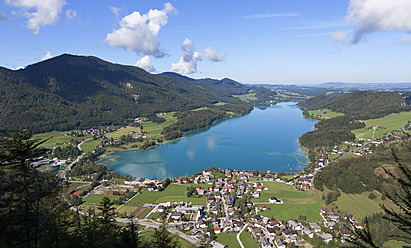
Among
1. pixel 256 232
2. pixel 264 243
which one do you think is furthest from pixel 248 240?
pixel 264 243

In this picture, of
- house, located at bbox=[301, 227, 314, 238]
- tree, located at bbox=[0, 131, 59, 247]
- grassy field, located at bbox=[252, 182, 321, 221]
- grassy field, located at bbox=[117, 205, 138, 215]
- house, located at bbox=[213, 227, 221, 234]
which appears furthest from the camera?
grassy field, located at bbox=[117, 205, 138, 215]

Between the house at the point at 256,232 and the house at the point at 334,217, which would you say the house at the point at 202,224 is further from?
the house at the point at 334,217

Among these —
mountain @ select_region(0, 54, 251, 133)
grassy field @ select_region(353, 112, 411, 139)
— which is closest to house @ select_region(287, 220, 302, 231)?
grassy field @ select_region(353, 112, 411, 139)

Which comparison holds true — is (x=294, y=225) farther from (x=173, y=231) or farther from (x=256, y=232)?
(x=173, y=231)

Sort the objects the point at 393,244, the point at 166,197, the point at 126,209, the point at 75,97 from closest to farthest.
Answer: the point at 393,244, the point at 126,209, the point at 166,197, the point at 75,97

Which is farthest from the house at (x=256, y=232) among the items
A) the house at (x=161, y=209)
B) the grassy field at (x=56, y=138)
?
the grassy field at (x=56, y=138)

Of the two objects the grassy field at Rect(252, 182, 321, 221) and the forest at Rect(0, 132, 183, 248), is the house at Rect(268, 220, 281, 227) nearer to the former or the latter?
the grassy field at Rect(252, 182, 321, 221)
